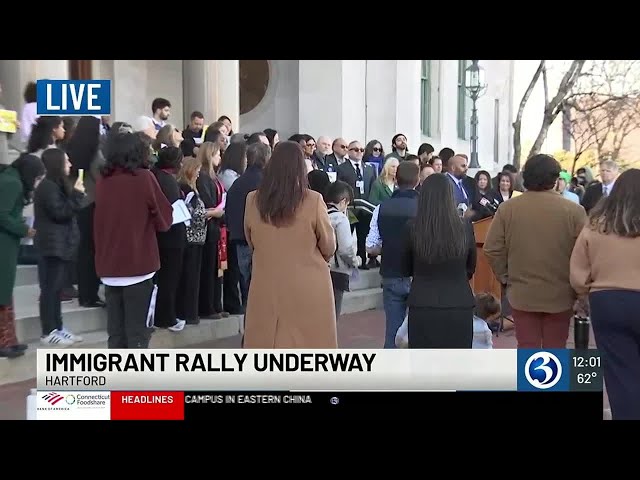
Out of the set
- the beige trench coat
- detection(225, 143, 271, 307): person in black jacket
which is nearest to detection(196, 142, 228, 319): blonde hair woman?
detection(225, 143, 271, 307): person in black jacket

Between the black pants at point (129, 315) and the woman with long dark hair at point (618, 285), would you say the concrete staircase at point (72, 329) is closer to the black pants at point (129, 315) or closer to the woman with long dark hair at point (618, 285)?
Result: the black pants at point (129, 315)

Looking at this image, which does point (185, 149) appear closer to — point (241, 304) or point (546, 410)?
point (241, 304)

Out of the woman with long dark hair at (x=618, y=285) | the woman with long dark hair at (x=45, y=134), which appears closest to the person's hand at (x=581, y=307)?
the woman with long dark hair at (x=618, y=285)

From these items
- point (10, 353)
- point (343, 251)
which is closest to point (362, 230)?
point (343, 251)

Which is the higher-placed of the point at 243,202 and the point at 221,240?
the point at 243,202

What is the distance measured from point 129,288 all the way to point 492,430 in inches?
87.3

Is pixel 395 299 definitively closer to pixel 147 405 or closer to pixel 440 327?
pixel 440 327

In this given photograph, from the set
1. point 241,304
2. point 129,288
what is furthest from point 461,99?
point 129,288

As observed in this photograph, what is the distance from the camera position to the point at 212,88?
636 cm

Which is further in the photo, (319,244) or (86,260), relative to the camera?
(86,260)

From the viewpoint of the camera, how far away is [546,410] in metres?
5.31

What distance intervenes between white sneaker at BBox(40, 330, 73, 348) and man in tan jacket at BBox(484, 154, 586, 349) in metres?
2.46

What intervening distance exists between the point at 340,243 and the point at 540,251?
3.76 ft

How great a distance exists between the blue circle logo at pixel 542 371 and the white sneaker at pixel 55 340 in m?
2.45
